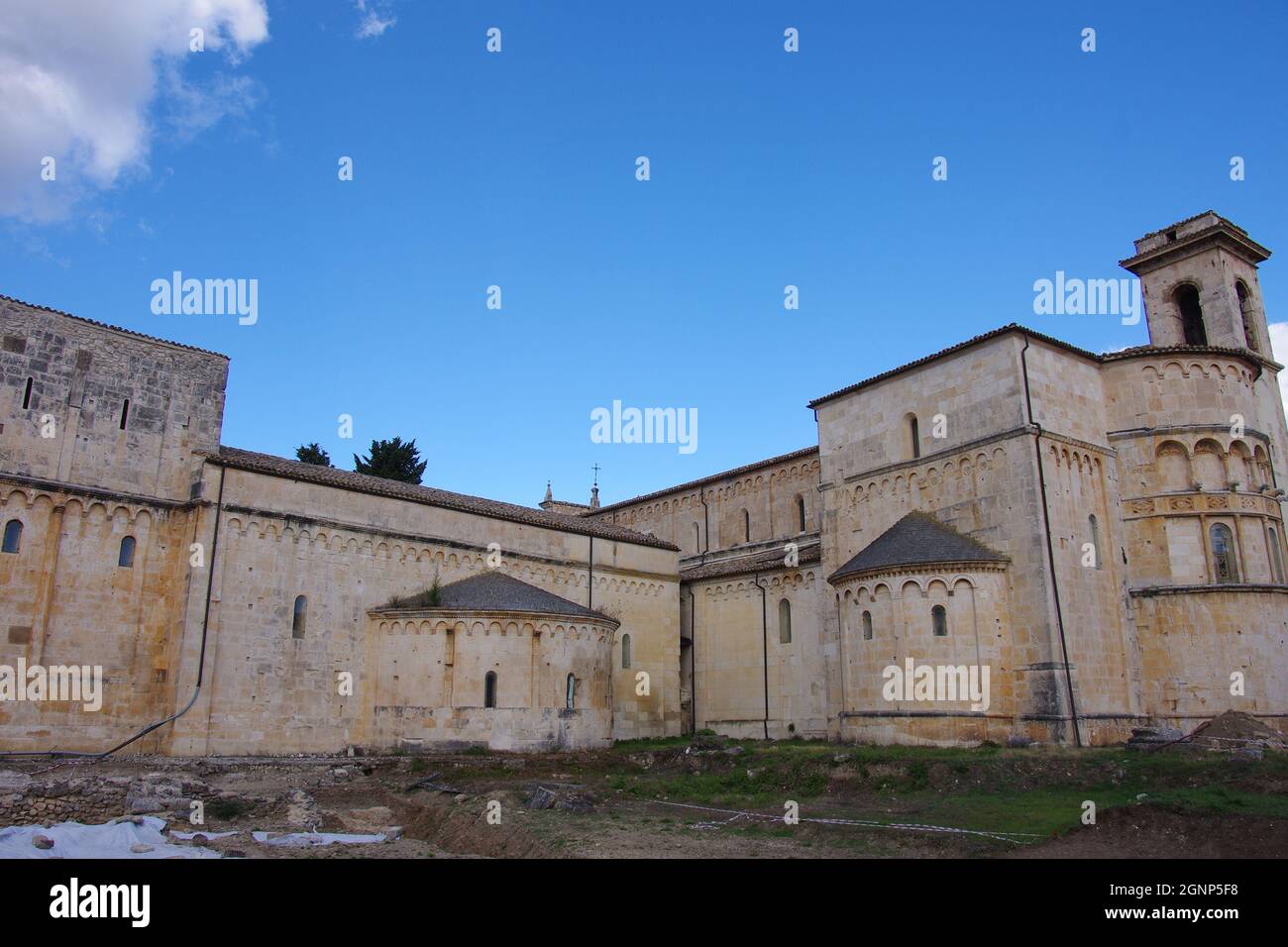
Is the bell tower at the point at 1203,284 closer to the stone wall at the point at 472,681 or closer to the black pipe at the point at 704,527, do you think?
the black pipe at the point at 704,527

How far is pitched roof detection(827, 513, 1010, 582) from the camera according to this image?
83.9ft

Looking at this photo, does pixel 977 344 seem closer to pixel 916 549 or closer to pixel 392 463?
pixel 916 549

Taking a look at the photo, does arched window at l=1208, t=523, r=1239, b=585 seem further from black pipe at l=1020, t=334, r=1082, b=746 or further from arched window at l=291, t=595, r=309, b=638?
arched window at l=291, t=595, r=309, b=638

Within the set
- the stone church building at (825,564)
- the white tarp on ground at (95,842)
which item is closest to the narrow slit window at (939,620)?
the stone church building at (825,564)

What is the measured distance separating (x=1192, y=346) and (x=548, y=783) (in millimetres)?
23191

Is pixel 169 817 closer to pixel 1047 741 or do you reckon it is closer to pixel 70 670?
pixel 70 670

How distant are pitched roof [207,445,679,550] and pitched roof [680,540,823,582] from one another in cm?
170

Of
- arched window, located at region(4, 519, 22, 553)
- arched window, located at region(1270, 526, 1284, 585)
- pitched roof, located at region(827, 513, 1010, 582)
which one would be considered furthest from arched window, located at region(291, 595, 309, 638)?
arched window, located at region(1270, 526, 1284, 585)

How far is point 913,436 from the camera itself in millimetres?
29516

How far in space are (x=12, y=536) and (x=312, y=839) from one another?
13297mm

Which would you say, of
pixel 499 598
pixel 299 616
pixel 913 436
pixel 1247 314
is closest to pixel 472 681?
pixel 499 598
